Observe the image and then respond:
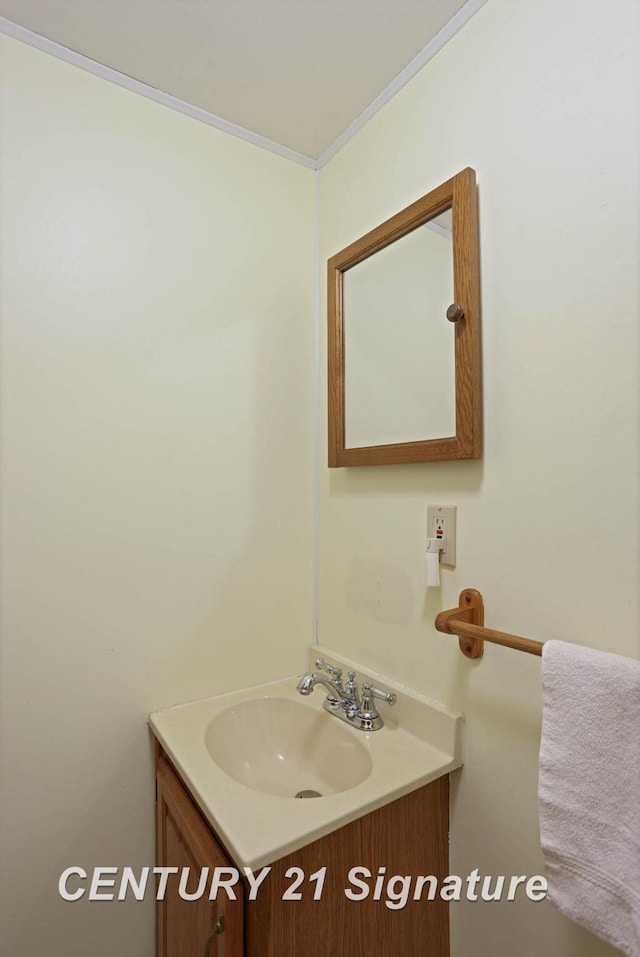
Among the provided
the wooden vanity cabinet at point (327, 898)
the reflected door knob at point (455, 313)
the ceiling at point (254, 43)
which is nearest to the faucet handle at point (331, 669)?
→ the wooden vanity cabinet at point (327, 898)

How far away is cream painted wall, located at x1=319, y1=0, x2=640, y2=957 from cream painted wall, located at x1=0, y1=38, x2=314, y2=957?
455 mm

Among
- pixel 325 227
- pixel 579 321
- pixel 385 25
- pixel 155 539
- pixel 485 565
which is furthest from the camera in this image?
pixel 325 227

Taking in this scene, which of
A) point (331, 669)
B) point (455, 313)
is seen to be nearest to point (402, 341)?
point (455, 313)

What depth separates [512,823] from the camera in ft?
2.96

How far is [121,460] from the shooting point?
1.18 m

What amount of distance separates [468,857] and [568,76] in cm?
151

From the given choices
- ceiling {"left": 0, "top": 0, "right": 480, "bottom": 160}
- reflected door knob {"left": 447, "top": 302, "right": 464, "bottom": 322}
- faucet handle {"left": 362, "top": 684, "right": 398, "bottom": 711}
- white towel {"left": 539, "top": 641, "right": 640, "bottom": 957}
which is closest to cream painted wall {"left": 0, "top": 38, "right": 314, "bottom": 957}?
ceiling {"left": 0, "top": 0, "right": 480, "bottom": 160}

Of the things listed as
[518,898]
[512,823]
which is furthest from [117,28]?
[518,898]

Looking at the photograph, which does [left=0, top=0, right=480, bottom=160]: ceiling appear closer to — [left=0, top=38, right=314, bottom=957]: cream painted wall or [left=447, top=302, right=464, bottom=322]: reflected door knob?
[left=0, top=38, right=314, bottom=957]: cream painted wall

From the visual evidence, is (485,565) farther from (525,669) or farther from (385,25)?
(385,25)

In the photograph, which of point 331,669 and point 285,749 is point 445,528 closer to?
point 331,669

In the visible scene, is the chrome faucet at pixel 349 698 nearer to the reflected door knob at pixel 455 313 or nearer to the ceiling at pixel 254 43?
the reflected door knob at pixel 455 313

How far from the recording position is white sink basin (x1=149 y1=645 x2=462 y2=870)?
816 millimetres

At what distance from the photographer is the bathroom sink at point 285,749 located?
1.11m
